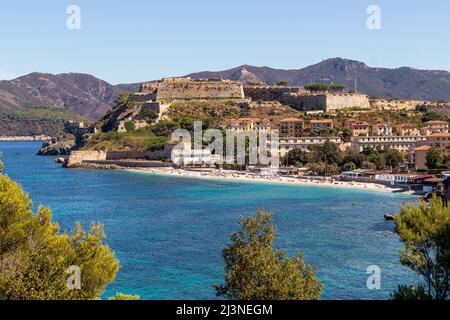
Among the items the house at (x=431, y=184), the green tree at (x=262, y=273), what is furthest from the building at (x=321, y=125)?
the green tree at (x=262, y=273)

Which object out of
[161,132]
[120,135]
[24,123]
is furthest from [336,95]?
[24,123]

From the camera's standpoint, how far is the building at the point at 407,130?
64125 mm

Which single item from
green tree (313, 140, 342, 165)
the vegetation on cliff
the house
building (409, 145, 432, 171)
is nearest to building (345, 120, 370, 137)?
green tree (313, 140, 342, 165)

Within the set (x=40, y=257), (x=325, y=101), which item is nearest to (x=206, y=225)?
(x=40, y=257)

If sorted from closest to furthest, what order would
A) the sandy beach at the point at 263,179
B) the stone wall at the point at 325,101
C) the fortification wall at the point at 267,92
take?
the sandy beach at the point at 263,179, the stone wall at the point at 325,101, the fortification wall at the point at 267,92

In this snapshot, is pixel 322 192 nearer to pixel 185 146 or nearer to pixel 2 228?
pixel 185 146

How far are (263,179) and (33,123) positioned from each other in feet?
499

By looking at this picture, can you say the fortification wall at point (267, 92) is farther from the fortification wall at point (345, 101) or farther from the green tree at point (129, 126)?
the green tree at point (129, 126)

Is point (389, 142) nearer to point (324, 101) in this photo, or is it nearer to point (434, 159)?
point (434, 159)

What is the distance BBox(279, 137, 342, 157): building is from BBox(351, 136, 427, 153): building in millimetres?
1930

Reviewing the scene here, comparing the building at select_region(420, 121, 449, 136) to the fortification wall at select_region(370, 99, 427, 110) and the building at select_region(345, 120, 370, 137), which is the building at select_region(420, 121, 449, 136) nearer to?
the building at select_region(345, 120, 370, 137)

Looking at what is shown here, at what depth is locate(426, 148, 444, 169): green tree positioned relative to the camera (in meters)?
50.2

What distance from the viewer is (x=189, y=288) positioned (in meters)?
18.4

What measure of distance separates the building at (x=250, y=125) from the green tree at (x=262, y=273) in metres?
51.1
